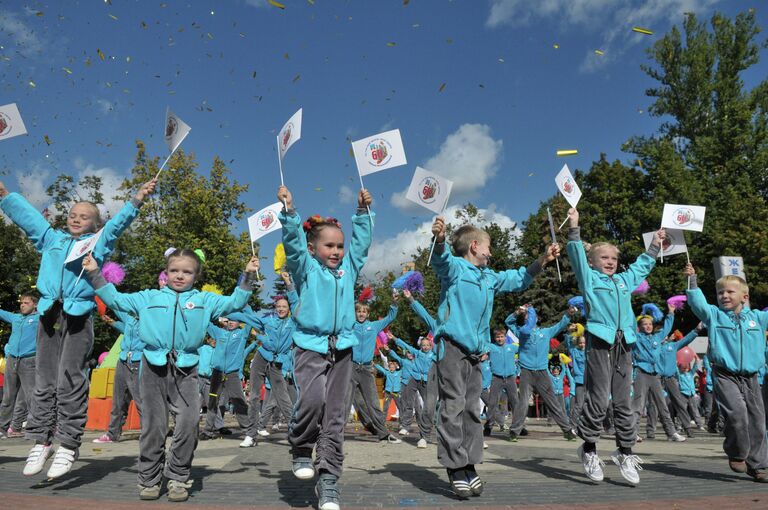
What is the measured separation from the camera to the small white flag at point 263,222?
7.85m

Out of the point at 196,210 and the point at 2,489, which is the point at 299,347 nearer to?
the point at 2,489

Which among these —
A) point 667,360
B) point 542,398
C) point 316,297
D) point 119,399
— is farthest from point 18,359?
point 667,360

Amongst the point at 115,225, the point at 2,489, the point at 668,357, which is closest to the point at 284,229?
the point at 115,225

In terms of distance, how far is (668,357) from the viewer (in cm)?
1171

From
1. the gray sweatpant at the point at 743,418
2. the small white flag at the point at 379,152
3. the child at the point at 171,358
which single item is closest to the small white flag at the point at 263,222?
the small white flag at the point at 379,152

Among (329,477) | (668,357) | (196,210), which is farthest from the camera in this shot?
(196,210)

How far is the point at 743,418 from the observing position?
584 cm

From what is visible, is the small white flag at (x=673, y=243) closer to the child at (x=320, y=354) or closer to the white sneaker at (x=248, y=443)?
the child at (x=320, y=354)

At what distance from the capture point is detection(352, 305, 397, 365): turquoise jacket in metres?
9.86

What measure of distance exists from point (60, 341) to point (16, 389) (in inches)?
235

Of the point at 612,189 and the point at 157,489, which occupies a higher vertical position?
the point at 612,189

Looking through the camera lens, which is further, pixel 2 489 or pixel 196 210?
pixel 196 210

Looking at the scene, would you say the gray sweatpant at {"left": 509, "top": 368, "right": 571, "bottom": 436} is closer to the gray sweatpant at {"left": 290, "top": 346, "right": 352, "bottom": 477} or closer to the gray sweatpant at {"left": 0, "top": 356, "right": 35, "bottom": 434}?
the gray sweatpant at {"left": 290, "top": 346, "right": 352, "bottom": 477}

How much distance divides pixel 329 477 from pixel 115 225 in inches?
128
